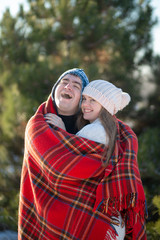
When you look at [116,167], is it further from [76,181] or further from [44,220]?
[44,220]

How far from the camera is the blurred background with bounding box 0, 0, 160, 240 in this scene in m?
4.17

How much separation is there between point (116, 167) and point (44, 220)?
0.60 metres

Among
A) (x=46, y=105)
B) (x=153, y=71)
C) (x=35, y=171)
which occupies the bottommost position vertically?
(x=35, y=171)

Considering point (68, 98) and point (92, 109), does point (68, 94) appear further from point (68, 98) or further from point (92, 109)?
point (92, 109)

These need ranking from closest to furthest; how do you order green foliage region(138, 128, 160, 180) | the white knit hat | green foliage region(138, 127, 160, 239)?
1. the white knit hat
2. green foliage region(138, 127, 160, 239)
3. green foliage region(138, 128, 160, 180)

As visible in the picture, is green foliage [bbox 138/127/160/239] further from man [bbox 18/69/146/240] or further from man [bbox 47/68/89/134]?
man [bbox 47/68/89/134]

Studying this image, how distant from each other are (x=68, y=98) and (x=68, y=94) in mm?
34

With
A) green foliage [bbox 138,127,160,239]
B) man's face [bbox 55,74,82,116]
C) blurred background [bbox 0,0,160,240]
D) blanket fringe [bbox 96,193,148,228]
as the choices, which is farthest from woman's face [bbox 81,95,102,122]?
blurred background [bbox 0,0,160,240]

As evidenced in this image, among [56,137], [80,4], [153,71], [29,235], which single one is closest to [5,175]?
[29,235]

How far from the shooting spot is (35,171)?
1.87 meters

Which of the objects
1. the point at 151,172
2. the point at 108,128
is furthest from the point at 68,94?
the point at 151,172

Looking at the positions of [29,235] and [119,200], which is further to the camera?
[29,235]

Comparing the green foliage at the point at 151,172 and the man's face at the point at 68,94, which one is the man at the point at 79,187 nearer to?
the man's face at the point at 68,94

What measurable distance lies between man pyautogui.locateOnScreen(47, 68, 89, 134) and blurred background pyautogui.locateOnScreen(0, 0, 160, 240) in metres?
1.21
